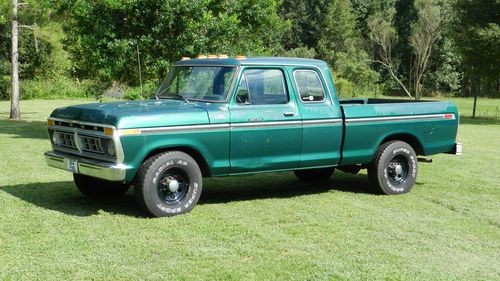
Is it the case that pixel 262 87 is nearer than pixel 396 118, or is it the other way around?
pixel 262 87

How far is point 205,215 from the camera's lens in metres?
7.91

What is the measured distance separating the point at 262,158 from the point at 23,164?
5.69 metres

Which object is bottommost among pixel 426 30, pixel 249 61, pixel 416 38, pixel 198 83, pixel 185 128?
pixel 185 128

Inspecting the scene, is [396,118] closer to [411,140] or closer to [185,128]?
[411,140]

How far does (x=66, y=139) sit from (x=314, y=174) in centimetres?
435

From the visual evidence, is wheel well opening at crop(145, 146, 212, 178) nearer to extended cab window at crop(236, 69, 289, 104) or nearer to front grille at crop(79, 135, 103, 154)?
front grille at crop(79, 135, 103, 154)

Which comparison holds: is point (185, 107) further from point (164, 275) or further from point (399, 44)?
point (399, 44)

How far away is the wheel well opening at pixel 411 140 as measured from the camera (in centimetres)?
981

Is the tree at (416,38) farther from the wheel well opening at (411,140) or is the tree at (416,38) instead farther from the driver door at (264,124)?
the driver door at (264,124)

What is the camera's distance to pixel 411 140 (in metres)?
10.0

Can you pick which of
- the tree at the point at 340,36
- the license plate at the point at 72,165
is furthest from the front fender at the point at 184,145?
the tree at the point at 340,36

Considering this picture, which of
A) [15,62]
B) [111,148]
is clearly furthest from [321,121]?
[15,62]

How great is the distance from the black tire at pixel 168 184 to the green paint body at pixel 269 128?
0.42ft

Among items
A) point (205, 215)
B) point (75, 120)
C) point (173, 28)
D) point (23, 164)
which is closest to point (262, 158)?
point (205, 215)
